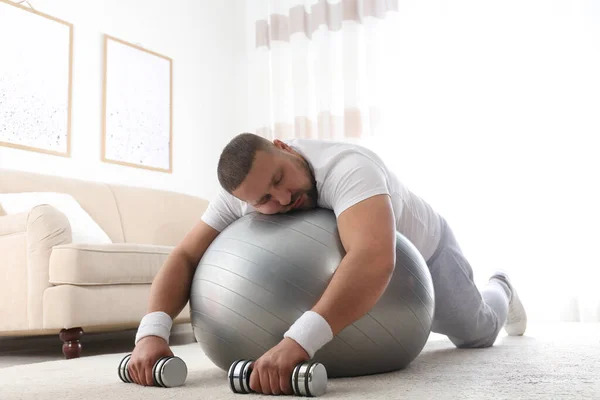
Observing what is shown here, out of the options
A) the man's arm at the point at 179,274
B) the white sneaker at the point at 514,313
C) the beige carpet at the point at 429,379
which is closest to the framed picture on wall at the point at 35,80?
the beige carpet at the point at 429,379

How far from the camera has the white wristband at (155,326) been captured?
159 cm

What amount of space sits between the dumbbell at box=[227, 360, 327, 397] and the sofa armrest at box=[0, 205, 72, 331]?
1.71m

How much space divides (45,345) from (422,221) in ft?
8.84

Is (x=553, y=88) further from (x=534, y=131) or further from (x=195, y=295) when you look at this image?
(x=195, y=295)

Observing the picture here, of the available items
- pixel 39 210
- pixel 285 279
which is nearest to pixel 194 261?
pixel 285 279

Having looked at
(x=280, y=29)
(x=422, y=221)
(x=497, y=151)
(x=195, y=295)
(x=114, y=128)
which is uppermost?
(x=280, y=29)

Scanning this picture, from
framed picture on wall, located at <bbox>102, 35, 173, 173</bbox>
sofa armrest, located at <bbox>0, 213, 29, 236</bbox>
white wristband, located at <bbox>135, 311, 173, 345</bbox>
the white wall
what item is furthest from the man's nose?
framed picture on wall, located at <bbox>102, 35, 173, 173</bbox>

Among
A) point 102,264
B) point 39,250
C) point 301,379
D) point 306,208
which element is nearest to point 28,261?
point 39,250

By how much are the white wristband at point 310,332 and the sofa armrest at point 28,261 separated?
5.82 feet

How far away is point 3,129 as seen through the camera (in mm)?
3697

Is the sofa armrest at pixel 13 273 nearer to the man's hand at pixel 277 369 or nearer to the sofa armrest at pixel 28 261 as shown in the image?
the sofa armrest at pixel 28 261

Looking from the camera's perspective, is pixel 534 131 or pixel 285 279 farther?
pixel 534 131

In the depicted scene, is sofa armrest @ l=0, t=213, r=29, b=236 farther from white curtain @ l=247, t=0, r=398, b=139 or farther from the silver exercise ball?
white curtain @ l=247, t=0, r=398, b=139

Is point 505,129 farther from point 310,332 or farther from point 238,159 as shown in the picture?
point 310,332
